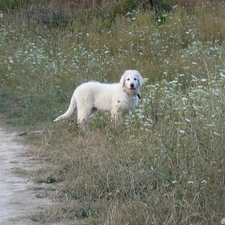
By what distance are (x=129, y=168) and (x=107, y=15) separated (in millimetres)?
12016

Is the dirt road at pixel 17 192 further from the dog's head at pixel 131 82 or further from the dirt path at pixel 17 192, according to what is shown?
the dog's head at pixel 131 82

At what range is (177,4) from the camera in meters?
18.3

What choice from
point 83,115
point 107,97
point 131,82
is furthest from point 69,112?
point 131,82

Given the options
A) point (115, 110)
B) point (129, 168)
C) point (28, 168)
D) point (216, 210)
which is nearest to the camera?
point (216, 210)

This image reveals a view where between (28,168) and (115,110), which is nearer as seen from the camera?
(28,168)

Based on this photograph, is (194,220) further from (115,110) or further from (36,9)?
(36,9)

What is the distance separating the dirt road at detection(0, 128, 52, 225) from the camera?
6453mm

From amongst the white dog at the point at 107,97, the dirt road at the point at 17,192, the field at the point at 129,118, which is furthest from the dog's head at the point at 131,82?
the dirt road at the point at 17,192

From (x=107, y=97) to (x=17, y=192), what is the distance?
3.35 metres

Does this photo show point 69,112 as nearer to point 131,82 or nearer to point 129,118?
point 131,82

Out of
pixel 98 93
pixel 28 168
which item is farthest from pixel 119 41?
pixel 28 168

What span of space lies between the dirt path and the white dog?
1.24 metres

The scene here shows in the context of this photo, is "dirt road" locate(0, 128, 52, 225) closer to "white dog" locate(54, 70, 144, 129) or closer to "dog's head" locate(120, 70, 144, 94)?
"white dog" locate(54, 70, 144, 129)

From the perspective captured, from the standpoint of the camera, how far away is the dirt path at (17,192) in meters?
6.46
